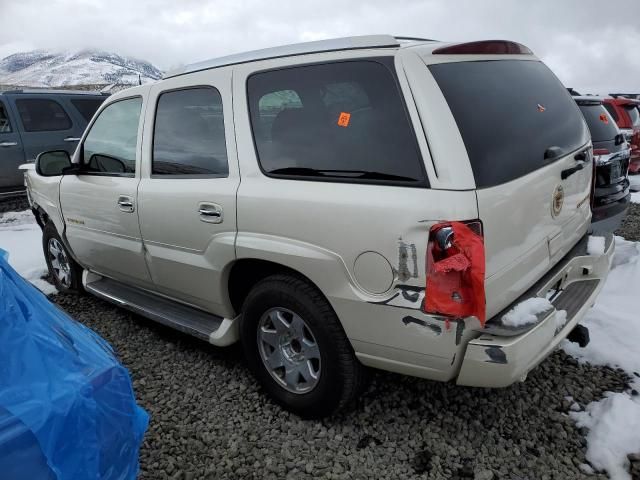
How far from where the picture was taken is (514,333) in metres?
2.04

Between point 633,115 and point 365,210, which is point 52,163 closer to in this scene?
point 365,210

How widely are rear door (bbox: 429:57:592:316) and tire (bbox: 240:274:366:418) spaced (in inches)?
29.7

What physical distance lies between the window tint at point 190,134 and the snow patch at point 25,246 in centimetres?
220

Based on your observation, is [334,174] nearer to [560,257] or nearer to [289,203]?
[289,203]

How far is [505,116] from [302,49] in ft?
3.44

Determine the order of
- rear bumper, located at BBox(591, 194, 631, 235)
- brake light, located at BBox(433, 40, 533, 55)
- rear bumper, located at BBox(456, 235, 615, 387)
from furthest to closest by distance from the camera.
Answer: rear bumper, located at BBox(591, 194, 631, 235) → brake light, located at BBox(433, 40, 533, 55) → rear bumper, located at BBox(456, 235, 615, 387)

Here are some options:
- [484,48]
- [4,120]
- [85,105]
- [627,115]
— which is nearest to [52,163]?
[484,48]

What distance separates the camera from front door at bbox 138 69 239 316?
275 cm

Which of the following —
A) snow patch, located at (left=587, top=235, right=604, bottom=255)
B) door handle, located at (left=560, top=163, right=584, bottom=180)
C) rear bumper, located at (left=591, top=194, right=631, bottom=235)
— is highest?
door handle, located at (left=560, top=163, right=584, bottom=180)

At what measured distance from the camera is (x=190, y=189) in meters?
2.89

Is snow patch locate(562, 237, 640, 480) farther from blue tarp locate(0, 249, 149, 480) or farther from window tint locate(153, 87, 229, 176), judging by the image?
window tint locate(153, 87, 229, 176)

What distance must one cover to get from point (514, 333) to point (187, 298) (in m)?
2.03

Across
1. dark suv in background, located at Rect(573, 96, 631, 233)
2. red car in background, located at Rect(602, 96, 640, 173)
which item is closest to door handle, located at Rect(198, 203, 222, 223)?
dark suv in background, located at Rect(573, 96, 631, 233)

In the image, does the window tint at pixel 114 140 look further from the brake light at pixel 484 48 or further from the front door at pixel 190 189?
Result: the brake light at pixel 484 48
